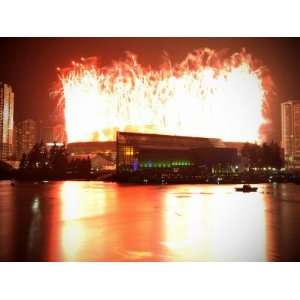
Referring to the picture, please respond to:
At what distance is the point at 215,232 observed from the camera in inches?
445

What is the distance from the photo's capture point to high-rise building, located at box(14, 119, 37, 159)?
6962cm

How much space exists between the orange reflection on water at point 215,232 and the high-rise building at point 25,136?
57.9m

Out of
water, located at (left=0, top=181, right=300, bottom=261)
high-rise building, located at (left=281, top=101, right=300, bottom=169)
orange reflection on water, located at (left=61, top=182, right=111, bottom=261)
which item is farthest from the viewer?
high-rise building, located at (left=281, top=101, right=300, bottom=169)

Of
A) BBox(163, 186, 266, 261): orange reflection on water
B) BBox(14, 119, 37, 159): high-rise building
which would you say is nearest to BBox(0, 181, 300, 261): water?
BBox(163, 186, 266, 261): orange reflection on water

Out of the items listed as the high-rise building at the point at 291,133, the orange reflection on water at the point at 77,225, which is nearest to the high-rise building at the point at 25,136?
the high-rise building at the point at 291,133

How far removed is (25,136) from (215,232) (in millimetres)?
68454

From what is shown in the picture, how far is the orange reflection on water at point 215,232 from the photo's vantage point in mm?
9414

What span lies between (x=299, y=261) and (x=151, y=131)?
39232 mm

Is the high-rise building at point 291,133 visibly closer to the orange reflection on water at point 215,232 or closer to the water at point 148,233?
the orange reflection on water at point 215,232

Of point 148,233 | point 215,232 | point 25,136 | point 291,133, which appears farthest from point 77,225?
point 25,136

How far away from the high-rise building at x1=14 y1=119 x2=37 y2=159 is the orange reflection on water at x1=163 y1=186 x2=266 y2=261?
57894mm

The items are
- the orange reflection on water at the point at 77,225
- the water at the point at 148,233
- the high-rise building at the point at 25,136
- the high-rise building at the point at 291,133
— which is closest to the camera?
the water at the point at 148,233

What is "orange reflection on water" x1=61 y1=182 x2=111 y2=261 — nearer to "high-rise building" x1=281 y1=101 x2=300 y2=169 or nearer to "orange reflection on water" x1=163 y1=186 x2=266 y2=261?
"orange reflection on water" x1=163 y1=186 x2=266 y2=261
